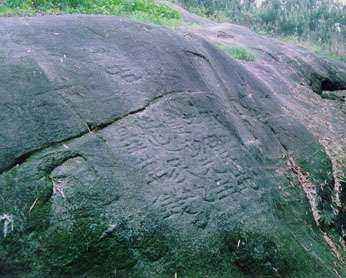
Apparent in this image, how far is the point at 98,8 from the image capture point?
888 centimetres

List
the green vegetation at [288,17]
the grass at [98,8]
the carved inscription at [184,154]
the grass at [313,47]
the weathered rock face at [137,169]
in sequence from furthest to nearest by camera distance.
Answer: the green vegetation at [288,17] < the grass at [313,47] < the grass at [98,8] < the carved inscription at [184,154] < the weathered rock face at [137,169]

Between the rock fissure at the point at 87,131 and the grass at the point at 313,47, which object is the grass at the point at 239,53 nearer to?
the rock fissure at the point at 87,131

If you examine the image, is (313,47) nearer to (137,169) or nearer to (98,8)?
(98,8)

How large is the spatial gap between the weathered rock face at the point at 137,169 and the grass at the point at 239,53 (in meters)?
2.40

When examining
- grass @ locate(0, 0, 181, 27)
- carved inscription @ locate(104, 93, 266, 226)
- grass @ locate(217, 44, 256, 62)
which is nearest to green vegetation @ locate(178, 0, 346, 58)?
grass @ locate(0, 0, 181, 27)

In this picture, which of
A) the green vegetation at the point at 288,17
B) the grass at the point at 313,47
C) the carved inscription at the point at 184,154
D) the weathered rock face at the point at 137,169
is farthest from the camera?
the green vegetation at the point at 288,17

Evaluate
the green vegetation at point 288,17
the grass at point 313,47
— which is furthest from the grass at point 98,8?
the green vegetation at point 288,17

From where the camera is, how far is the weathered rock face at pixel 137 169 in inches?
136

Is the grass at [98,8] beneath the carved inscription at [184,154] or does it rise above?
beneath

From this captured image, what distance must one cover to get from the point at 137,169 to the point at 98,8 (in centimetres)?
569

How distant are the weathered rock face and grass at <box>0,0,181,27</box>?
2918mm

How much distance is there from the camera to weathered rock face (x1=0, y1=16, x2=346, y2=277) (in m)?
3.47

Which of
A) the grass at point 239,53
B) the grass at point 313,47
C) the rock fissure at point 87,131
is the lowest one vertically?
the grass at point 313,47

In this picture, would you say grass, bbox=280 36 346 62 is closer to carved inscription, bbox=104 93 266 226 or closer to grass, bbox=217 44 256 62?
grass, bbox=217 44 256 62
